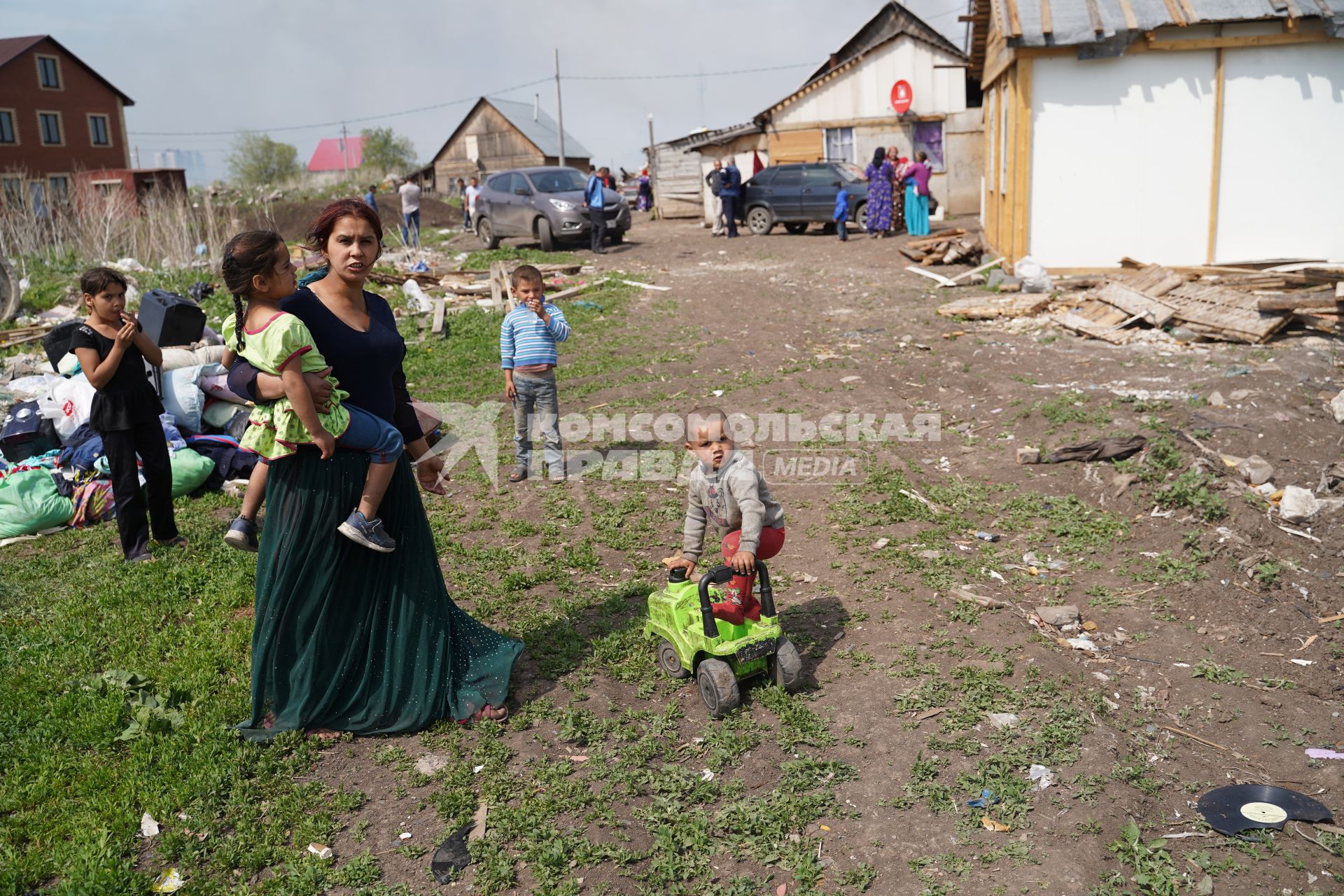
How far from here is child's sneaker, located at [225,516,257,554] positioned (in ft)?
13.4

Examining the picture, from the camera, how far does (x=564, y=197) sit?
2122cm

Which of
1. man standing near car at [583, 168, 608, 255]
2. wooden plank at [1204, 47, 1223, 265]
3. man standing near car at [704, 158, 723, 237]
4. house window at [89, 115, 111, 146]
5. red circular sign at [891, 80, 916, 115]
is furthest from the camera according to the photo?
house window at [89, 115, 111, 146]

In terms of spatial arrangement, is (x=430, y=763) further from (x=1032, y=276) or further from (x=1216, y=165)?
(x=1216, y=165)

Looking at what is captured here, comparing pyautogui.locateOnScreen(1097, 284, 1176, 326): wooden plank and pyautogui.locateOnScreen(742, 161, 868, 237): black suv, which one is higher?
pyautogui.locateOnScreen(742, 161, 868, 237): black suv

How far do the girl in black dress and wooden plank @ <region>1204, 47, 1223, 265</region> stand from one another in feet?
43.6

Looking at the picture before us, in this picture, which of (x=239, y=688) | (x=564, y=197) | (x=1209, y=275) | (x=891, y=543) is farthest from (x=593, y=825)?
(x=564, y=197)

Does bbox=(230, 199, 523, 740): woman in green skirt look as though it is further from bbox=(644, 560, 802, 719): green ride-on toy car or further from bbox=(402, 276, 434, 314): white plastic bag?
bbox=(402, 276, 434, 314): white plastic bag

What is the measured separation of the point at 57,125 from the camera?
49.4 metres

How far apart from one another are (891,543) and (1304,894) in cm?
327

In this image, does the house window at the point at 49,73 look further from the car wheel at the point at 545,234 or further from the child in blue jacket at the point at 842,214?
the child in blue jacket at the point at 842,214

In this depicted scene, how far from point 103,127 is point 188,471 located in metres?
55.1

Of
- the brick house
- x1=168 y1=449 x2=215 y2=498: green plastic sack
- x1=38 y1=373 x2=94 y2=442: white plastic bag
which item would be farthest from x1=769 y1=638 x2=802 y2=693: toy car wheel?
the brick house

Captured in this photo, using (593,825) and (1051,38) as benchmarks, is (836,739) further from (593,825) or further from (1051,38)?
(1051,38)

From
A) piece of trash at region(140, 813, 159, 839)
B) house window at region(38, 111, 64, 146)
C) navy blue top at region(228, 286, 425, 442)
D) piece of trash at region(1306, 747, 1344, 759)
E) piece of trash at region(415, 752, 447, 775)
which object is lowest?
piece of trash at region(1306, 747, 1344, 759)
